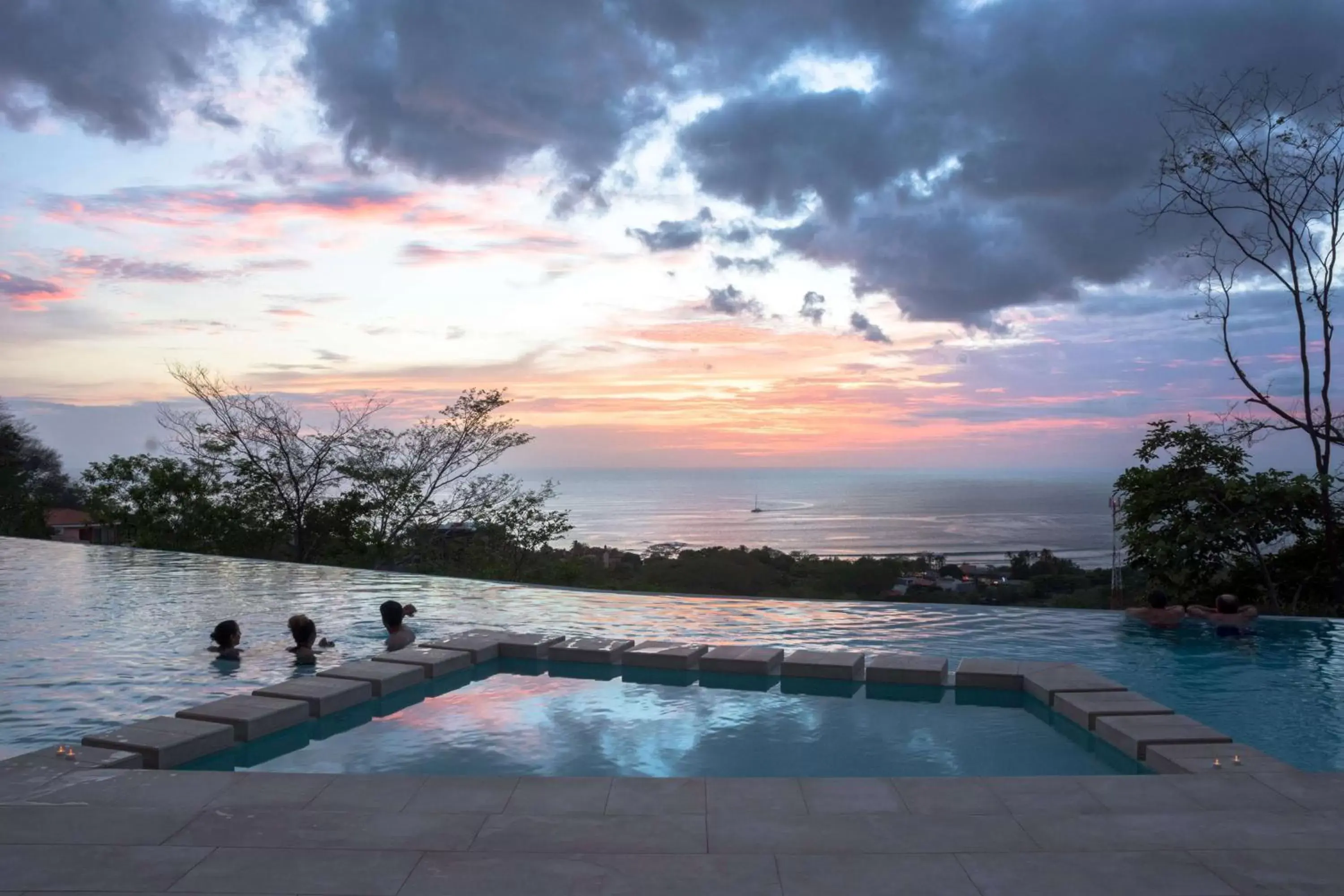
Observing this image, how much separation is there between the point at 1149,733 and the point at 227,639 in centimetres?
743

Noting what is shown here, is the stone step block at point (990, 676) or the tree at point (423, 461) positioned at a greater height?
the tree at point (423, 461)

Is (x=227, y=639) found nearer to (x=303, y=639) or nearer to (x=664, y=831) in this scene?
(x=303, y=639)

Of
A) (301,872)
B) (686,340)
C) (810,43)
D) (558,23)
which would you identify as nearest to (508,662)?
(301,872)

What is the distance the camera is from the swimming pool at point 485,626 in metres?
7.33

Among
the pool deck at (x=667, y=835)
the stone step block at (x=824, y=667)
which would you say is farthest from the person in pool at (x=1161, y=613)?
the pool deck at (x=667, y=835)

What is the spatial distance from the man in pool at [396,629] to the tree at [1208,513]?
992cm

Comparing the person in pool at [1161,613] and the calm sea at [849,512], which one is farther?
the calm sea at [849,512]


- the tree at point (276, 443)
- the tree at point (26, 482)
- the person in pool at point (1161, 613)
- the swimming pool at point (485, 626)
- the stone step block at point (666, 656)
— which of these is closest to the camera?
the swimming pool at point (485, 626)

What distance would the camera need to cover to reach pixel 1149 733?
583cm

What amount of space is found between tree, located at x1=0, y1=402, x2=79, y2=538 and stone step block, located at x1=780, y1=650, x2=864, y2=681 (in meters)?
20.7

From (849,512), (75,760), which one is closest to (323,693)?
(75,760)

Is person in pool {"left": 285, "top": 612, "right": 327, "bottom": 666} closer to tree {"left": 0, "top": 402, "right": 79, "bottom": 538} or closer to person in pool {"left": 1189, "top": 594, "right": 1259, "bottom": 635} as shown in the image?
person in pool {"left": 1189, "top": 594, "right": 1259, "bottom": 635}

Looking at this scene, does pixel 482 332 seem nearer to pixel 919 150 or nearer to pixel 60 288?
pixel 60 288

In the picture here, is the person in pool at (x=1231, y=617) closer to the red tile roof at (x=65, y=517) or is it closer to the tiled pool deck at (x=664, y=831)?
the tiled pool deck at (x=664, y=831)
